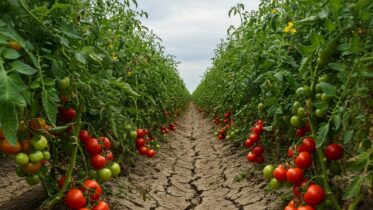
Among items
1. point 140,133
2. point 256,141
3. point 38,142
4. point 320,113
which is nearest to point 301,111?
point 320,113

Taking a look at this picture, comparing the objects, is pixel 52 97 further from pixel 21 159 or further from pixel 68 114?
pixel 68 114

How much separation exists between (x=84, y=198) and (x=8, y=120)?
2.46 ft

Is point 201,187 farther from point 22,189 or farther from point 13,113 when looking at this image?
point 13,113

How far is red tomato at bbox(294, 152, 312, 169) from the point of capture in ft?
7.32

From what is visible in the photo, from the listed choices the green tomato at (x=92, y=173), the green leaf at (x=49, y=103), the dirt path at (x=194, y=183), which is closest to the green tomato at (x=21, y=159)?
the green leaf at (x=49, y=103)

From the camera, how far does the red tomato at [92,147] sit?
226 cm

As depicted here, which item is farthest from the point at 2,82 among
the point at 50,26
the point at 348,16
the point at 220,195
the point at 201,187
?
the point at 201,187

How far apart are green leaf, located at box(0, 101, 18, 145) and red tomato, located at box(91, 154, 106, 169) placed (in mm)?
918

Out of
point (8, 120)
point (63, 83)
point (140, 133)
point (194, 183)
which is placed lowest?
point (194, 183)

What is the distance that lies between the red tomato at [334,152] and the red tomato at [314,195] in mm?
173

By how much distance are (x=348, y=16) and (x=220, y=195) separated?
2420 millimetres

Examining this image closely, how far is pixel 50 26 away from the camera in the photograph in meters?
1.90

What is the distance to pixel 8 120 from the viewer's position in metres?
1.36

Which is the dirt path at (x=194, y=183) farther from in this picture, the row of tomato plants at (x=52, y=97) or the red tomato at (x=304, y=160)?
the red tomato at (x=304, y=160)
